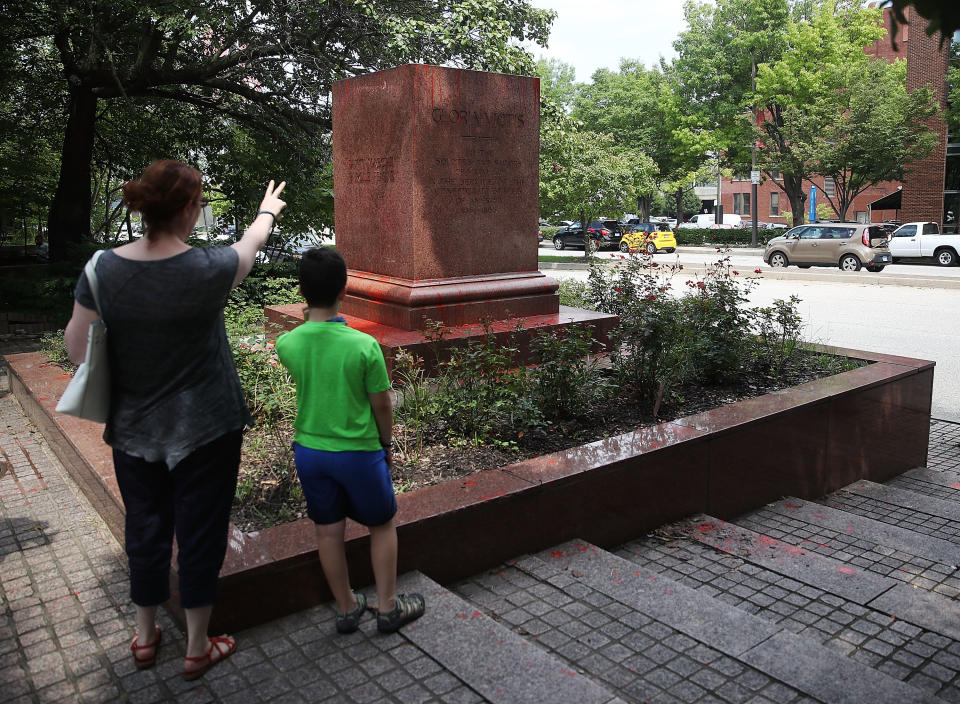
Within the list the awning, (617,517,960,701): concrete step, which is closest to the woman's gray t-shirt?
(617,517,960,701): concrete step

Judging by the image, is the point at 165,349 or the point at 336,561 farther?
the point at 336,561

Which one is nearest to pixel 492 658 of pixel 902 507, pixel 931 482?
pixel 902 507

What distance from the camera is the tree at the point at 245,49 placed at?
41.0 feet

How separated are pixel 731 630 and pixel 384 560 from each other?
1.45m

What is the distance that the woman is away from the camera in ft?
9.34

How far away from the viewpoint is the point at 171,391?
2.95m

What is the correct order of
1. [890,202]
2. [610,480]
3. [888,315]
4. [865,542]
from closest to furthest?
[610,480] < [865,542] < [888,315] < [890,202]

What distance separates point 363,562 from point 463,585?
0.57m

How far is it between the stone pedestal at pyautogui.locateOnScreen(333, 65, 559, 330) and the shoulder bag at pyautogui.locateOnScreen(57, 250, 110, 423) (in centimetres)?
446

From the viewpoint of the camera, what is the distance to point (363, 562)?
12.1 ft

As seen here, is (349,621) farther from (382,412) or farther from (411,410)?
(411,410)

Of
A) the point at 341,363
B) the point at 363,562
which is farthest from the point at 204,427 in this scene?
the point at 363,562

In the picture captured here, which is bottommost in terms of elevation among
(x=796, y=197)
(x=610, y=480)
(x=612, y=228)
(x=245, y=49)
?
(x=610, y=480)

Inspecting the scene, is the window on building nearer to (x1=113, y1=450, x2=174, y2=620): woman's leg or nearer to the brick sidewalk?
the brick sidewalk
